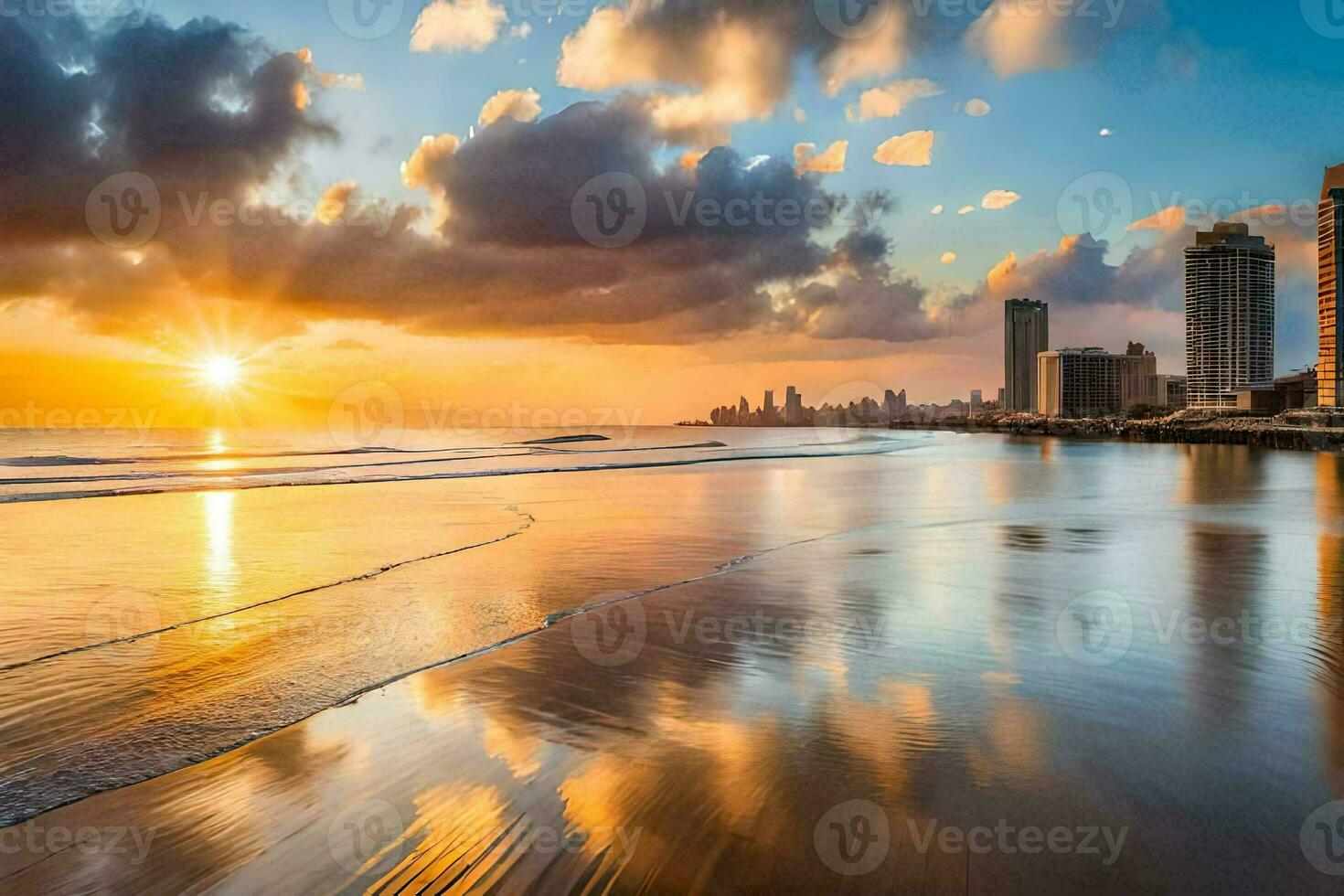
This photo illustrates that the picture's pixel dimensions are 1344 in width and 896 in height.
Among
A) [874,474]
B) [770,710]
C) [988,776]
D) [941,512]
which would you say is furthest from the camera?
[874,474]

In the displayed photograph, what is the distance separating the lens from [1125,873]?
4.11m

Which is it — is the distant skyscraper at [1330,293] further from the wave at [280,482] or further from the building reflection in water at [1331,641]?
the building reflection in water at [1331,641]

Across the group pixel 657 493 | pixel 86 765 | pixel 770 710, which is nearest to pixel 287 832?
pixel 86 765

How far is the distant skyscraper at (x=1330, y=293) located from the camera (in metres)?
170

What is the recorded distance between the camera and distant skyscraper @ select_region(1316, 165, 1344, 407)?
170 meters

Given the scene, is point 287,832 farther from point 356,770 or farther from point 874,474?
point 874,474

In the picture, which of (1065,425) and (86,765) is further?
(1065,425)

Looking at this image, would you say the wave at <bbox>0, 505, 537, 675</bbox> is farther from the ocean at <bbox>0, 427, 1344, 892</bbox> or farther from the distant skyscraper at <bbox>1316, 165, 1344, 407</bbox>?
the distant skyscraper at <bbox>1316, 165, 1344, 407</bbox>

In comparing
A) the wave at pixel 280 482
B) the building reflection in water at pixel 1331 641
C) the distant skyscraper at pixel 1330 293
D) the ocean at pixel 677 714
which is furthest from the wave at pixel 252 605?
the distant skyscraper at pixel 1330 293

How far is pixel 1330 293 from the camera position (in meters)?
177

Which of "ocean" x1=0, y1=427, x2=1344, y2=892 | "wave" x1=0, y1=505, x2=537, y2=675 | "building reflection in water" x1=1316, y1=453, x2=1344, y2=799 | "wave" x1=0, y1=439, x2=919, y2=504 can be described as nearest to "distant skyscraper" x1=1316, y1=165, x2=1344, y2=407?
"wave" x1=0, y1=439, x2=919, y2=504

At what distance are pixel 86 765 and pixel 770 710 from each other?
544 cm

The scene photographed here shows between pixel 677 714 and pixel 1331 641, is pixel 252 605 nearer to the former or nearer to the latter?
pixel 677 714

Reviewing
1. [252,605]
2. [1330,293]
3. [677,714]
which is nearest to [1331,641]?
[677,714]
